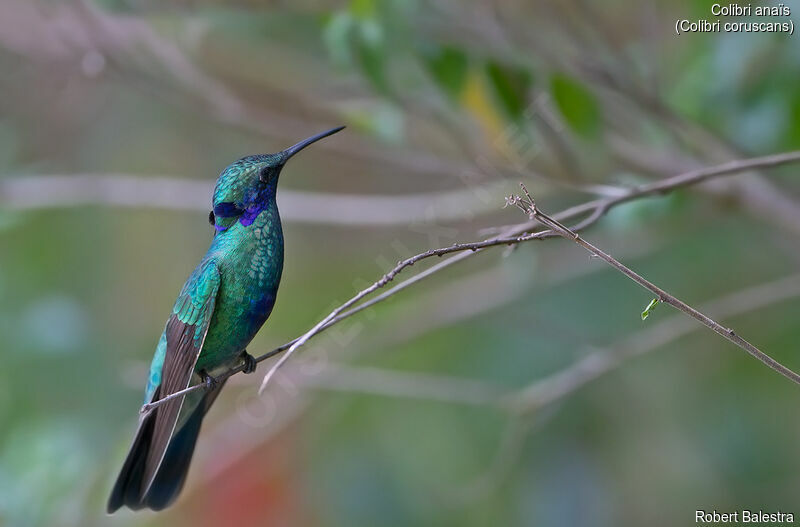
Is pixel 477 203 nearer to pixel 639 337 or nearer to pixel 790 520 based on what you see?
Answer: pixel 639 337

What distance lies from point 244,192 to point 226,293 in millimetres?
196

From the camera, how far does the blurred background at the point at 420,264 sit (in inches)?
104

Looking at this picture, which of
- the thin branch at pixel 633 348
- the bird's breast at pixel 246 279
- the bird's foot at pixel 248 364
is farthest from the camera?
the thin branch at pixel 633 348

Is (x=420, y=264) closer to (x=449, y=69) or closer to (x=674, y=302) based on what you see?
(x=449, y=69)

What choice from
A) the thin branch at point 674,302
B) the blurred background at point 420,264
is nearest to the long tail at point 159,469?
the blurred background at point 420,264

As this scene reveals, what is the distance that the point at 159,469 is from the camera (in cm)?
193

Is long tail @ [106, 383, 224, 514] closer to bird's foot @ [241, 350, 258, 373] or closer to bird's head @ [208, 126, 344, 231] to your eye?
bird's foot @ [241, 350, 258, 373]

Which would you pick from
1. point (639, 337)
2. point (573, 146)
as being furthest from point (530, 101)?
point (639, 337)

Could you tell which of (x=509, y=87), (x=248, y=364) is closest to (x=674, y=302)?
(x=248, y=364)

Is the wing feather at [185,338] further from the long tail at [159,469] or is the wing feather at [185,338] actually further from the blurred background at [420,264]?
the blurred background at [420,264]

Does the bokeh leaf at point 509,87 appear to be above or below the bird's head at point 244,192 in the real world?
above

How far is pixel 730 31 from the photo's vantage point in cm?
267

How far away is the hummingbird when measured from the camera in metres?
1.77

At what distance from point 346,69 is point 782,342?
6.30 ft
